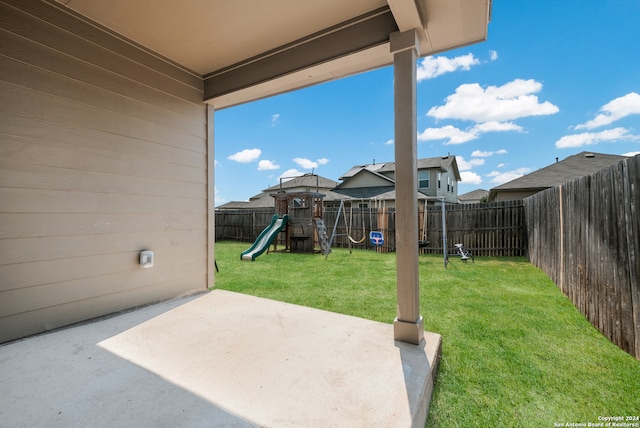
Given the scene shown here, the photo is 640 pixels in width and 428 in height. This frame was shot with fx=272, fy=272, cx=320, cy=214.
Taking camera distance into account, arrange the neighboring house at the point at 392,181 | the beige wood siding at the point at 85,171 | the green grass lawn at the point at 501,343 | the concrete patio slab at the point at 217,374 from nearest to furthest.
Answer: the concrete patio slab at the point at 217,374 → the green grass lawn at the point at 501,343 → the beige wood siding at the point at 85,171 → the neighboring house at the point at 392,181

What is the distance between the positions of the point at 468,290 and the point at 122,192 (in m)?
4.38

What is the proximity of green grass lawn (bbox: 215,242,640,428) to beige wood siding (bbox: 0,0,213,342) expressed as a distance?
166 cm

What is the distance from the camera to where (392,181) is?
53.4 feet

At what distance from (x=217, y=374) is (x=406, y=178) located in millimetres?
1714

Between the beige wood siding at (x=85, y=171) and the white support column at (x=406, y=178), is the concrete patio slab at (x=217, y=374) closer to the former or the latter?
the white support column at (x=406, y=178)

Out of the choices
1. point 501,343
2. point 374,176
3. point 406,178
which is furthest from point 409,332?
point 374,176

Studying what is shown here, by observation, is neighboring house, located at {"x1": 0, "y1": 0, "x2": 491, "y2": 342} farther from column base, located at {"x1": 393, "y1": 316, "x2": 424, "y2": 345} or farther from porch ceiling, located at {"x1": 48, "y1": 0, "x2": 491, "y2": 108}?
column base, located at {"x1": 393, "y1": 316, "x2": 424, "y2": 345}

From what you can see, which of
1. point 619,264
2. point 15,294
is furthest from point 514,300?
point 15,294

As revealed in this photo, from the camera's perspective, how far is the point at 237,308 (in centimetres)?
267

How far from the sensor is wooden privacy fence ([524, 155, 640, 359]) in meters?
1.97

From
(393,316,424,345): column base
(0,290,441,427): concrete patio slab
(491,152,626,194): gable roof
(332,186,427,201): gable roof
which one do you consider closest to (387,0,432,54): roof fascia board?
(393,316,424,345): column base

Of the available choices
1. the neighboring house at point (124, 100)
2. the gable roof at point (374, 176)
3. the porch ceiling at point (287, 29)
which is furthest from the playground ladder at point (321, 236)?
the gable roof at point (374, 176)

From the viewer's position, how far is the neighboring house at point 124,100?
1908mm

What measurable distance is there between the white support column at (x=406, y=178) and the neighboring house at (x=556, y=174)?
11.8 meters
